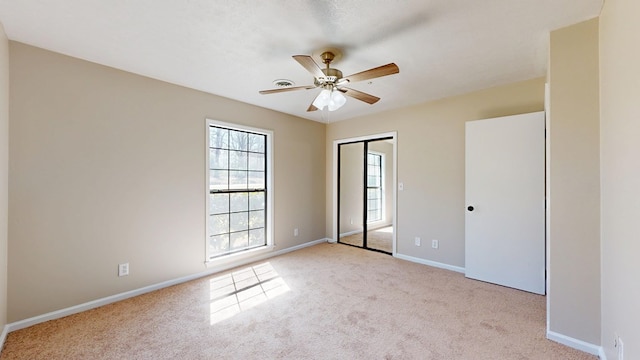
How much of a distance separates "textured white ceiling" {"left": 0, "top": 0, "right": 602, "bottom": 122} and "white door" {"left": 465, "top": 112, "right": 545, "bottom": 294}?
654 millimetres

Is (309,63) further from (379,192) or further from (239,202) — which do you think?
(379,192)

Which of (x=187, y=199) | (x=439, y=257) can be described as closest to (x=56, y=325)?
(x=187, y=199)

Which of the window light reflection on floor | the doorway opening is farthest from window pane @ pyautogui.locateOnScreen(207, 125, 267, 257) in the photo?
the doorway opening

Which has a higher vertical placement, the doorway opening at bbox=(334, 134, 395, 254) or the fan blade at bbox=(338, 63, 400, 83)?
the fan blade at bbox=(338, 63, 400, 83)

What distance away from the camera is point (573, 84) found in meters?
1.96

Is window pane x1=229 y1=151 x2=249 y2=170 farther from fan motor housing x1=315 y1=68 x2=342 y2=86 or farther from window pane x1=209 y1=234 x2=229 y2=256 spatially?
fan motor housing x1=315 y1=68 x2=342 y2=86

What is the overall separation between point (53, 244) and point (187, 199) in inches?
48.4

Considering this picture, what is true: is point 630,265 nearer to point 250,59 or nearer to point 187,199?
point 250,59

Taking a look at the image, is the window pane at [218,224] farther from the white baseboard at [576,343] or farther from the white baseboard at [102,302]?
the white baseboard at [576,343]

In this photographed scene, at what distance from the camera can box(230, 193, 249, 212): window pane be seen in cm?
386

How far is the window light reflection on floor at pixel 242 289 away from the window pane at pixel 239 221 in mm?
616

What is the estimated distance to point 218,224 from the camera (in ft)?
12.1

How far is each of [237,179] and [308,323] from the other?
7.74 feet

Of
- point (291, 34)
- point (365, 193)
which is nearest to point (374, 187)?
point (365, 193)
